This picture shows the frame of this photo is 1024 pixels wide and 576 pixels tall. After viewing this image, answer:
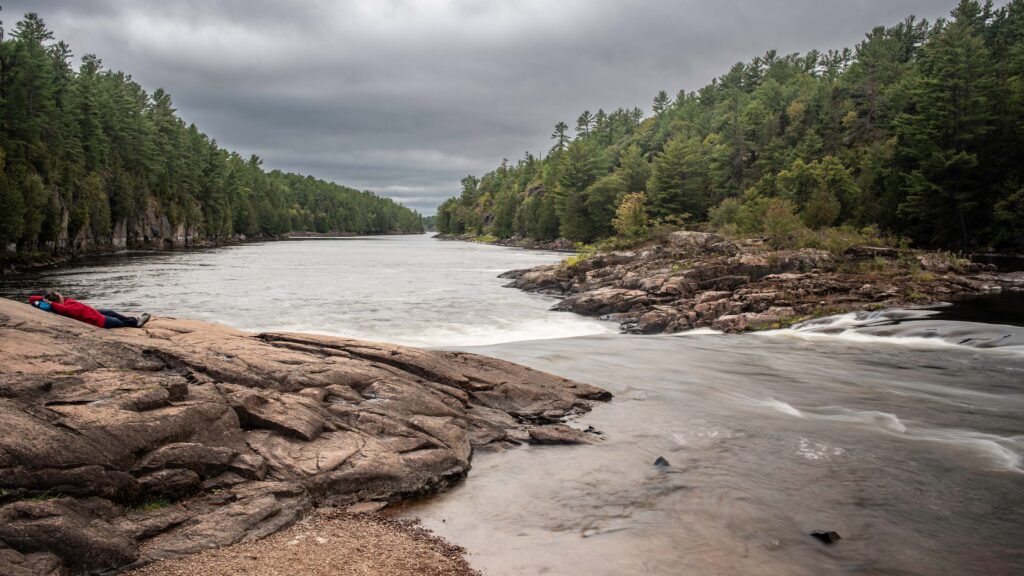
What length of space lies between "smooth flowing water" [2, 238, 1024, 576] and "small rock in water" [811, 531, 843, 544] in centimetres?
11

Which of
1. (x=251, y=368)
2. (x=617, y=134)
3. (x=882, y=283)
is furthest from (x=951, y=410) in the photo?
(x=617, y=134)

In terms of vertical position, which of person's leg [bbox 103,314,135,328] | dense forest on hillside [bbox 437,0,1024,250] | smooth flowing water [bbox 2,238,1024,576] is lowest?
smooth flowing water [bbox 2,238,1024,576]

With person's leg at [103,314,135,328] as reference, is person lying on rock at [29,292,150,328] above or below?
above

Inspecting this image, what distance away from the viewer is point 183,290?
118 feet

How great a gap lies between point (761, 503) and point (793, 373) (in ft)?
33.0

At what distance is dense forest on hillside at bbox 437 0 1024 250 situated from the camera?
1768 inches

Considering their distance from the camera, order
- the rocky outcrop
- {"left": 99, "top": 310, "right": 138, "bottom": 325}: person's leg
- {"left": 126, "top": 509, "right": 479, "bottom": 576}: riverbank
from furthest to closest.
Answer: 1. the rocky outcrop
2. {"left": 99, "top": 310, "right": 138, "bottom": 325}: person's leg
3. {"left": 126, "top": 509, "right": 479, "bottom": 576}: riverbank

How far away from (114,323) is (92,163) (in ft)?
248

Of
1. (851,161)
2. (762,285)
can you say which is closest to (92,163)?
(762,285)

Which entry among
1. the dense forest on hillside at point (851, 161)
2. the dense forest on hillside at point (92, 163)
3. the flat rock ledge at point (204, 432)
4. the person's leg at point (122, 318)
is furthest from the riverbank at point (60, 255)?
the dense forest on hillside at point (851, 161)

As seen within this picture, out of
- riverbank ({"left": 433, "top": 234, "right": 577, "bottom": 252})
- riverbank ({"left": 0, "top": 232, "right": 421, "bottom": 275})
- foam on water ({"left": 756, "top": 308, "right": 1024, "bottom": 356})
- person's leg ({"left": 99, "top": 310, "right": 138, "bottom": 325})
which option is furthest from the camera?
riverbank ({"left": 433, "top": 234, "right": 577, "bottom": 252})

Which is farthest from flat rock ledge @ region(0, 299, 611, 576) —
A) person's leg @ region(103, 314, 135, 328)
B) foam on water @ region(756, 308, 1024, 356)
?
foam on water @ region(756, 308, 1024, 356)

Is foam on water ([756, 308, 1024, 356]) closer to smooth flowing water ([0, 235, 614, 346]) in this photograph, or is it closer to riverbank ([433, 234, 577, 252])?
smooth flowing water ([0, 235, 614, 346])

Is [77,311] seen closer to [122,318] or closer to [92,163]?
[122,318]
